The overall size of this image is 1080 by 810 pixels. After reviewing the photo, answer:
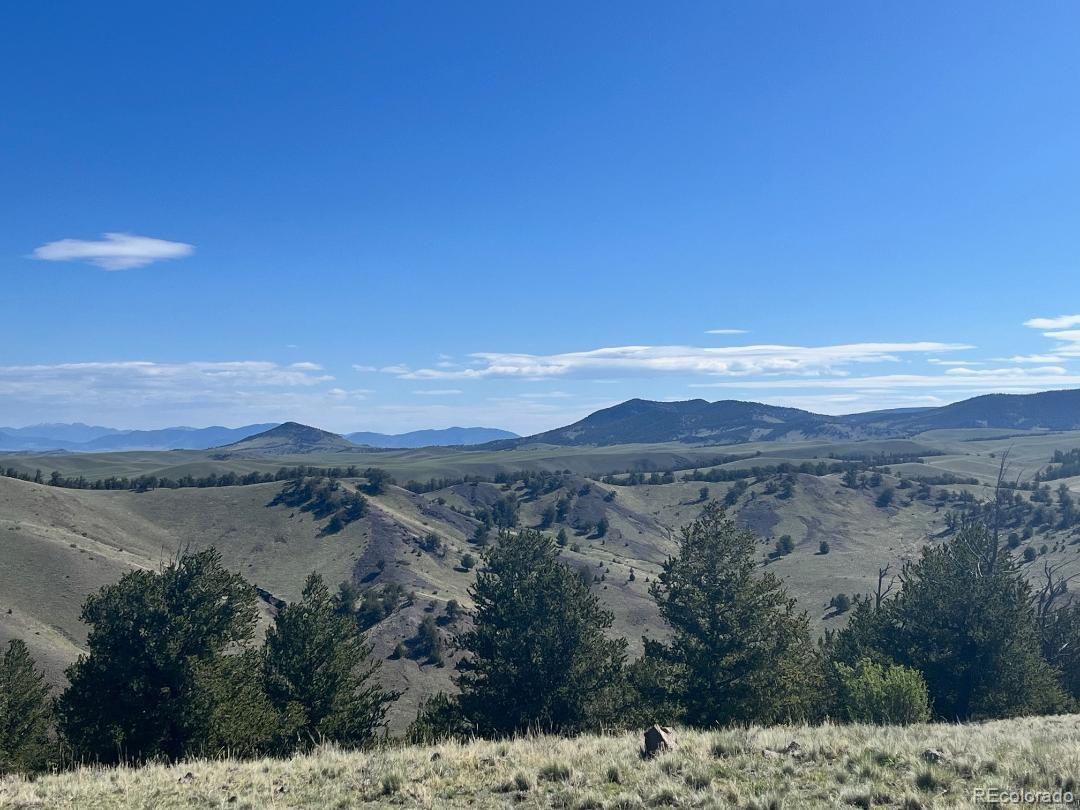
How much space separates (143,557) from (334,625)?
76694mm

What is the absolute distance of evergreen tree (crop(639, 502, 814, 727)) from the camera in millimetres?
29391

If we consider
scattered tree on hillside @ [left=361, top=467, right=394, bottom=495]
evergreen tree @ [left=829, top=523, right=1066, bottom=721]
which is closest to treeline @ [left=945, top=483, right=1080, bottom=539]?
evergreen tree @ [left=829, top=523, right=1066, bottom=721]

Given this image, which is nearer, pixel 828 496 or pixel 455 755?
pixel 455 755

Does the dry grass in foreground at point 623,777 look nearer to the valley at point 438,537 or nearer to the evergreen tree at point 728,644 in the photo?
the evergreen tree at point 728,644

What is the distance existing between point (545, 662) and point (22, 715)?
26.3 m

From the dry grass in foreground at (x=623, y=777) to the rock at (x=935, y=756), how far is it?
5cm

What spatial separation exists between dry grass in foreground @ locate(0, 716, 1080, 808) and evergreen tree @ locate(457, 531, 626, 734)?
18295 millimetres

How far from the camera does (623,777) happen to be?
12320 millimetres

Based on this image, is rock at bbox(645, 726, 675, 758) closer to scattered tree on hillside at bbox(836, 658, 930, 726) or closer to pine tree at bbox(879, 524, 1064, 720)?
scattered tree on hillside at bbox(836, 658, 930, 726)

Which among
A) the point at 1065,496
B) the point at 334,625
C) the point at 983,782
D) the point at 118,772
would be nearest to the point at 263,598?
the point at 334,625

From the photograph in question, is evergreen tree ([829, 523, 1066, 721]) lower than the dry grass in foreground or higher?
lower

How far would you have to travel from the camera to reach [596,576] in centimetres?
10750

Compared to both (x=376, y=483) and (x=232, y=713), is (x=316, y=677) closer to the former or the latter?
(x=232, y=713)

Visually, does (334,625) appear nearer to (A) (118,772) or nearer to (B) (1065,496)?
(A) (118,772)
